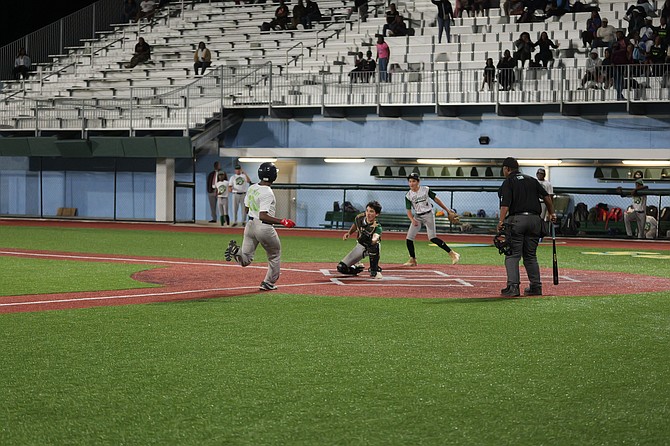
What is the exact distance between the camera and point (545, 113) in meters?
32.5

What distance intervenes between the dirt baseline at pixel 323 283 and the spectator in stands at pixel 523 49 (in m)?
14.5

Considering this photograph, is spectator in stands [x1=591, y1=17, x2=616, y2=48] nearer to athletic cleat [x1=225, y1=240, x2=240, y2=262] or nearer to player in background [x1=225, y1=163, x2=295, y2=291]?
player in background [x1=225, y1=163, x2=295, y2=291]

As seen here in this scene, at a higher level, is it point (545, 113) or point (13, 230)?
point (545, 113)

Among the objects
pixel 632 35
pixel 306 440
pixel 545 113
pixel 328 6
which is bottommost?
pixel 306 440

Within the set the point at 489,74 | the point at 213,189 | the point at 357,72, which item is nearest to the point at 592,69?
the point at 489,74

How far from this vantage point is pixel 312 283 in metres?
15.8

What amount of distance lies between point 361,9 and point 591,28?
10.7 metres

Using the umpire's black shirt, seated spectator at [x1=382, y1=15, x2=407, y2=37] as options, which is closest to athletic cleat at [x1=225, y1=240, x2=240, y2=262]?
the umpire's black shirt

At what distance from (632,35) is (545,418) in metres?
28.5

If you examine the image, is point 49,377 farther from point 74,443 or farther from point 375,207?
point 375,207

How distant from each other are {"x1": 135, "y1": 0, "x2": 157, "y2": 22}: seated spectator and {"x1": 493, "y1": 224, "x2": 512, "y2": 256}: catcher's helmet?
118 ft

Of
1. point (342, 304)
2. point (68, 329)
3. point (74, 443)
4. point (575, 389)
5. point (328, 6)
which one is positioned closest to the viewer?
point (74, 443)

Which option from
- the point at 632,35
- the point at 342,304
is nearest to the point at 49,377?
the point at 342,304

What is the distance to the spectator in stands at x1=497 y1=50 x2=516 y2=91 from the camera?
106ft
